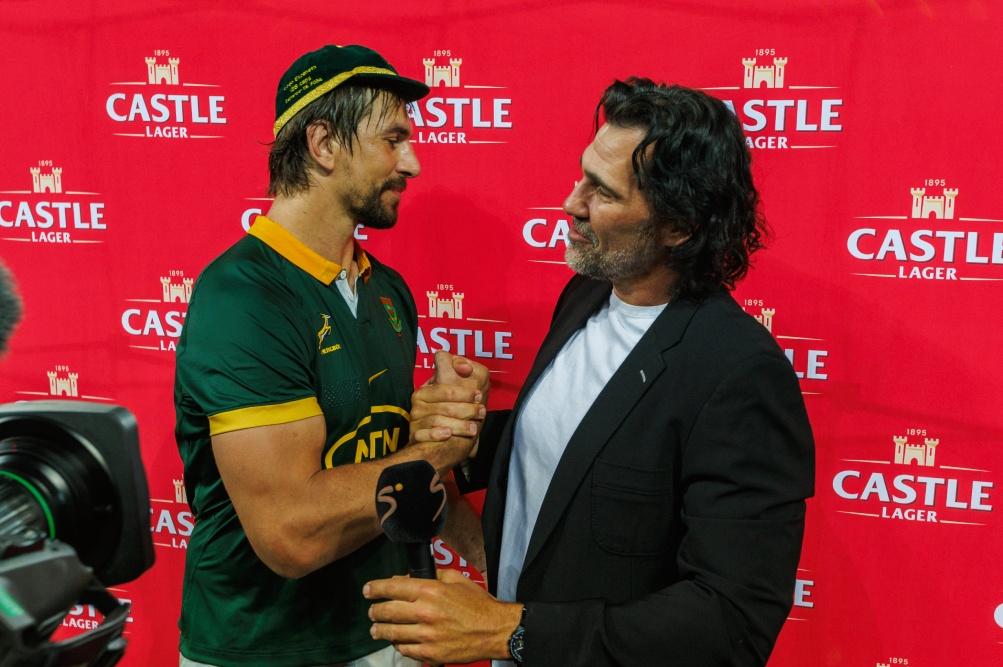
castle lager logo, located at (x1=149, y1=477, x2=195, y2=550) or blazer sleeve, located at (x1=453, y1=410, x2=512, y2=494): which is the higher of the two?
blazer sleeve, located at (x1=453, y1=410, x2=512, y2=494)

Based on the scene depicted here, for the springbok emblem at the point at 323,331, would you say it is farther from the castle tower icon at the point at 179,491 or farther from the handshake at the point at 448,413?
the castle tower icon at the point at 179,491

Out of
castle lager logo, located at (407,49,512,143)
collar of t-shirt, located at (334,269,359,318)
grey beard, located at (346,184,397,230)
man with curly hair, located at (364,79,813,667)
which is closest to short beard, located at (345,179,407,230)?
grey beard, located at (346,184,397,230)

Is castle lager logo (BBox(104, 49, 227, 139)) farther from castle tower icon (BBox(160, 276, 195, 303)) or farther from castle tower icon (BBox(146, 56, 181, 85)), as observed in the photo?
castle tower icon (BBox(160, 276, 195, 303))

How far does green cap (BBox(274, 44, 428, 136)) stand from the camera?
68.3 inches

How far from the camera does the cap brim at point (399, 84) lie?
1739 mm

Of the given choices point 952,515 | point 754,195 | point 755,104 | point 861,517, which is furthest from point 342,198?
point 952,515

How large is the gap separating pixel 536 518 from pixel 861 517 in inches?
41.0

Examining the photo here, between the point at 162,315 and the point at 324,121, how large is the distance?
1.05 meters

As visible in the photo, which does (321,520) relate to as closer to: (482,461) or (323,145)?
(482,461)

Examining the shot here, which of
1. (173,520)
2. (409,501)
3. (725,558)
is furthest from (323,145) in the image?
(173,520)

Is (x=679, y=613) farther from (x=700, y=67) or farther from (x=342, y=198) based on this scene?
(x=700, y=67)

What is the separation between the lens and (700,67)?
2.04 m

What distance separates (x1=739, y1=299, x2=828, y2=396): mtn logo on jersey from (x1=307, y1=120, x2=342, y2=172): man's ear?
3.37ft

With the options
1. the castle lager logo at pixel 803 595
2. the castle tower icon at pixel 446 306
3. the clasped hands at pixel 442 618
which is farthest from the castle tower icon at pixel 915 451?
the clasped hands at pixel 442 618
